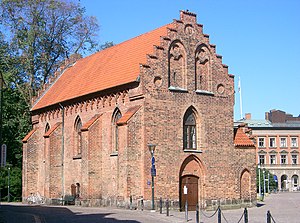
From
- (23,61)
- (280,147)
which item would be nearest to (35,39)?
(23,61)

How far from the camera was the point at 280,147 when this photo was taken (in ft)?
355

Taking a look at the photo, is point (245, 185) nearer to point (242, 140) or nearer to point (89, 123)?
A: point (242, 140)

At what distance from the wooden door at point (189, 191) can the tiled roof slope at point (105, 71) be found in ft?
24.6

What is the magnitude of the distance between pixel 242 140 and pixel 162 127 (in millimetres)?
7371

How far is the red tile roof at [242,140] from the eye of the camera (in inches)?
1494

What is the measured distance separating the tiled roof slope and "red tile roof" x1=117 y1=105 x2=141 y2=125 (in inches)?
71.0

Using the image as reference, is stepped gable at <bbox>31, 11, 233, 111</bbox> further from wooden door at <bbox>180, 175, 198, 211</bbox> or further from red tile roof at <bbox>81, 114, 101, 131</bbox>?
wooden door at <bbox>180, 175, 198, 211</bbox>

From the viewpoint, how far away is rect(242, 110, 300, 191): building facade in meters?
107

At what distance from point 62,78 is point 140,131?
18.9 metres

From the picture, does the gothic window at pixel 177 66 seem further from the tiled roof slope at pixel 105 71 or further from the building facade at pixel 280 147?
the building facade at pixel 280 147

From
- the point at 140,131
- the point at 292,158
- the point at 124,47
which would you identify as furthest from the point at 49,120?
the point at 292,158

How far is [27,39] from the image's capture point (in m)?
53.2

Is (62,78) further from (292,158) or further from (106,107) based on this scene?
(292,158)

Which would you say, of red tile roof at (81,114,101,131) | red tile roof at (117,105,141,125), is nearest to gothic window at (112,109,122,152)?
red tile roof at (81,114,101,131)
